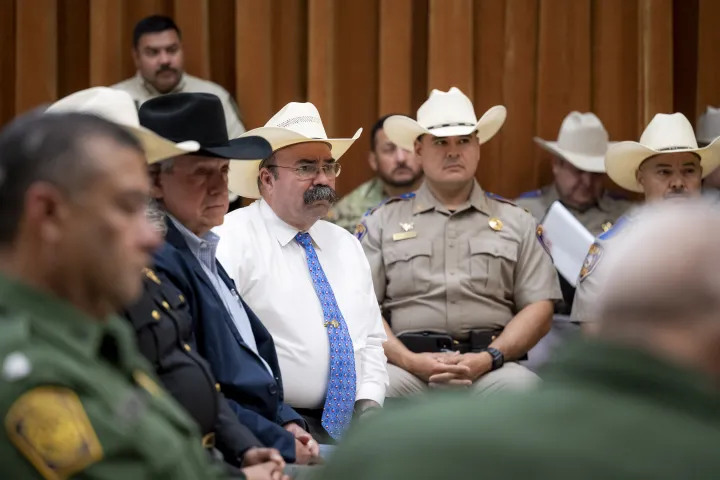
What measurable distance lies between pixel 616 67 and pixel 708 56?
0.43 metres

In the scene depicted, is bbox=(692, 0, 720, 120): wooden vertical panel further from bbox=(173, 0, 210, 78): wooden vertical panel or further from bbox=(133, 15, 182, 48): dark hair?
bbox=(133, 15, 182, 48): dark hair

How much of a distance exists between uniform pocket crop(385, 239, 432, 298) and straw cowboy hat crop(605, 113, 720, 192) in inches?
34.3

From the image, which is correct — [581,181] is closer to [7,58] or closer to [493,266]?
[493,266]

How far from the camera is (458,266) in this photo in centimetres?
399

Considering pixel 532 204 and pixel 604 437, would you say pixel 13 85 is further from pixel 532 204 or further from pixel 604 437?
pixel 604 437

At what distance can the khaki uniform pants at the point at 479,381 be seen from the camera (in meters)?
3.71

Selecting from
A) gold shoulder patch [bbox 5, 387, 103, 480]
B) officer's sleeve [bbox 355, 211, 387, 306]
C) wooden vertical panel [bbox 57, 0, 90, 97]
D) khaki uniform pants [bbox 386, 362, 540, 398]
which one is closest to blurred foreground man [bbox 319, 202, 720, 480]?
gold shoulder patch [bbox 5, 387, 103, 480]

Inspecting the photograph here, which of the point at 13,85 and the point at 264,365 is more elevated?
the point at 13,85

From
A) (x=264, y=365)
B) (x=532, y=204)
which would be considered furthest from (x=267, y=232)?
(x=532, y=204)

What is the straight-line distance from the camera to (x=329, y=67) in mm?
4910

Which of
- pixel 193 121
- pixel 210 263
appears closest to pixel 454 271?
pixel 210 263

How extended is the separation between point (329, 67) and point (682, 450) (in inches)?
162

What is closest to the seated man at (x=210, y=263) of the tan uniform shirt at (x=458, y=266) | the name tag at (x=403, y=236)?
the tan uniform shirt at (x=458, y=266)

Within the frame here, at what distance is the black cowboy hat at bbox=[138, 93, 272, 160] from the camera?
102 inches
